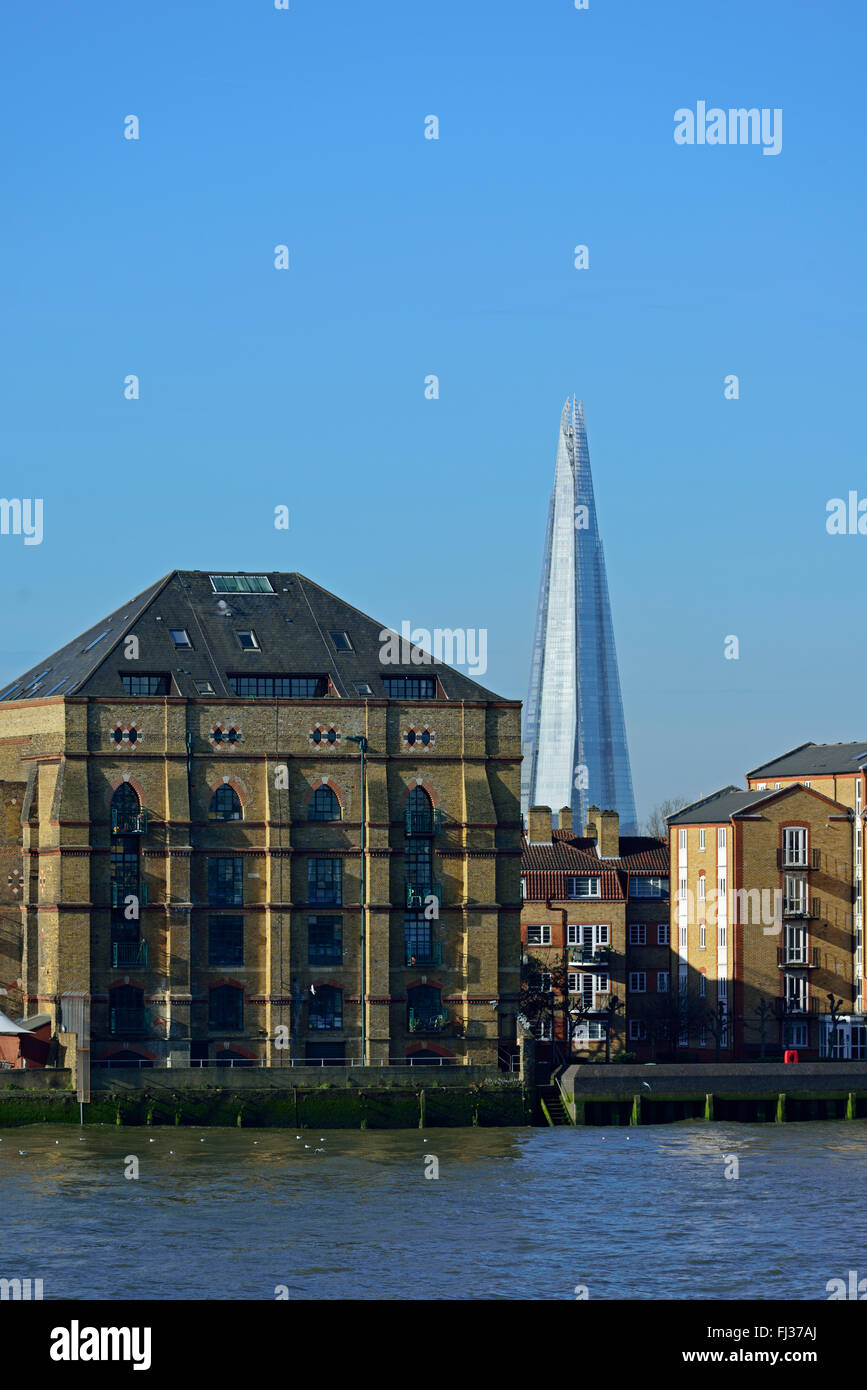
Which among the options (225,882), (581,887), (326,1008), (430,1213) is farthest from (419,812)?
(430,1213)

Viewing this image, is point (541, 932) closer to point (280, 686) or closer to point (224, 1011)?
point (280, 686)

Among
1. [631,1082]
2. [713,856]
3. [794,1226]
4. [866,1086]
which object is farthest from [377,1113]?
[713,856]

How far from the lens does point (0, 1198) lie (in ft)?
216

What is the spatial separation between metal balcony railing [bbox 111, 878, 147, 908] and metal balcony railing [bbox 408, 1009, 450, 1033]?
1256 cm

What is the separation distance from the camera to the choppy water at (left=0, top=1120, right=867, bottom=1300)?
174 feet

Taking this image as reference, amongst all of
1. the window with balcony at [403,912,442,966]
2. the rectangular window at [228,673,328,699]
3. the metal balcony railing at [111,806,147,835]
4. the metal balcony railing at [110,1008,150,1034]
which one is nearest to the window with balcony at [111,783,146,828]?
the metal balcony railing at [111,806,147,835]

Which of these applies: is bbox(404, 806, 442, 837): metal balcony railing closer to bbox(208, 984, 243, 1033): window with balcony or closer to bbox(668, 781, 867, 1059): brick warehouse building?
bbox(208, 984, 243, 1033): window with balcony

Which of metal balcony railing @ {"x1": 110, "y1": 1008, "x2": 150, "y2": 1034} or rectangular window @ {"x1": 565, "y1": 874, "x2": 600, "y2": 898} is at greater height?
rectangular window @ {"x1": 565, "y1": 874, "x2": 600, "y2": 898}

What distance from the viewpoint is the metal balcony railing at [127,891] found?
9200 cm

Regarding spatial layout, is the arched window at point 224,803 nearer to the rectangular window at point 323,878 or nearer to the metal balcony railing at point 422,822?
the rectangular window at point 323,878

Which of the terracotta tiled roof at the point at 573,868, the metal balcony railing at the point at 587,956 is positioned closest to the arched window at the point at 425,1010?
the terracotta tiled roof at the point at 573,868

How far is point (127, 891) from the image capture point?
92.1 meters

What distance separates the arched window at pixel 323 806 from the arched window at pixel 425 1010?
826cm

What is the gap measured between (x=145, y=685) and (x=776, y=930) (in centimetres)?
4011
